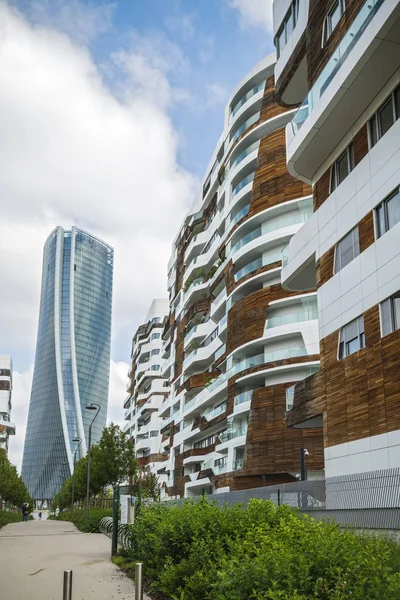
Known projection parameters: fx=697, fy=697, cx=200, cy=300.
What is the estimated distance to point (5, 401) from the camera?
383ft

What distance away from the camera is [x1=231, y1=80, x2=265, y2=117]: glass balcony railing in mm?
51031

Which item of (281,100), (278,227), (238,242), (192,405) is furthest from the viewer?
(192,405)

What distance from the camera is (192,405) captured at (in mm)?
62562

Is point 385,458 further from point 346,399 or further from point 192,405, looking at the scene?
point 192,405

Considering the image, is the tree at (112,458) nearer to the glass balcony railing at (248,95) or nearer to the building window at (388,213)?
the glass balcony railing at (248,95)

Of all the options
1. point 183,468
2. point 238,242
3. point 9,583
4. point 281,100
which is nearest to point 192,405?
point 183,468

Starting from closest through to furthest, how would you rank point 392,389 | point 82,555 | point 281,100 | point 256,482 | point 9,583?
1. point 9,583
2. point 392,389
3. point 82,555
4. point 281,100
5. point 256,482

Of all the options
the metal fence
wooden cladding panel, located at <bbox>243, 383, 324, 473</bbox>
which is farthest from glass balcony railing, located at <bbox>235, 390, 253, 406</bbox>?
the metal fence

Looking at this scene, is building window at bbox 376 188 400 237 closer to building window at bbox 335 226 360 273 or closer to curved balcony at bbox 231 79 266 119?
building window at bbox 335 226 360 273

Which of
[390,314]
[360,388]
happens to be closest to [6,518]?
[360,388]

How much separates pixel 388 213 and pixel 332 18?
7124 millimetres

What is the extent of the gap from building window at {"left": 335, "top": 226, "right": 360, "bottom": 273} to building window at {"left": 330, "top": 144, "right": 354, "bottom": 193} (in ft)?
6.60

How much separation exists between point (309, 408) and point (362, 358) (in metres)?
4.06

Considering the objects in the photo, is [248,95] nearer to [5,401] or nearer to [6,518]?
[6,518]
